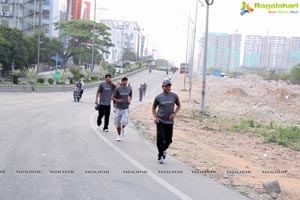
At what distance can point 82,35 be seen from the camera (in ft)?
252

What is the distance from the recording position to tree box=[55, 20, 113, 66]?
77.4 metres

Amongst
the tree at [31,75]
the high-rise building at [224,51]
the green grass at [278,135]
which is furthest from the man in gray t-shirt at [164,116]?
the high-rise building at [224,51]

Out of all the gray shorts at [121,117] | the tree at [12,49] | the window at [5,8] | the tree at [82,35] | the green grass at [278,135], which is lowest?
the green grass at [278,135]

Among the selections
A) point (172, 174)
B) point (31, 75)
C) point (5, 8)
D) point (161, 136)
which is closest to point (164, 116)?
point (161, 136)

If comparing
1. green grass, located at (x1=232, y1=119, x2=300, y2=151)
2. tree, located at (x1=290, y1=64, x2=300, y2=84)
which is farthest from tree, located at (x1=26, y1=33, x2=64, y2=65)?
tree, located at (x1=290, y1=64, x2=300, y2=84)

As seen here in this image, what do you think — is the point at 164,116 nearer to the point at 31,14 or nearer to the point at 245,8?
the point at 245,8

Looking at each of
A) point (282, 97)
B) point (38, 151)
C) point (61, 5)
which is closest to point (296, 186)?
point (38, 151)

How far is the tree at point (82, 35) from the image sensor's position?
77375 mm

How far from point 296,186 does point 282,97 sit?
5345 centimetres

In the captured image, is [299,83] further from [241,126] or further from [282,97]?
[241,126]

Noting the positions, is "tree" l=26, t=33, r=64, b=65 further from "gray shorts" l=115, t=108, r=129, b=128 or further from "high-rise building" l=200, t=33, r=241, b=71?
"high-rise building" l=200, t=33, r=241, b=71

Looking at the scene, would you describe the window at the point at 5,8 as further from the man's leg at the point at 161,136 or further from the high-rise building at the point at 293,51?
the high-rise building at the point at 293,51

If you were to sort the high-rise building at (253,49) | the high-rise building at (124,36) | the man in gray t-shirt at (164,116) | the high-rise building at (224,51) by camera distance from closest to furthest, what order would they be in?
the man in gray t-shirt at (164,116), the high-rise building at (124,36), the high-rise building at (253,49), the high-rise building at (224,51)

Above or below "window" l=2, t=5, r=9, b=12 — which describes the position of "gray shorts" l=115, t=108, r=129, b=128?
below
